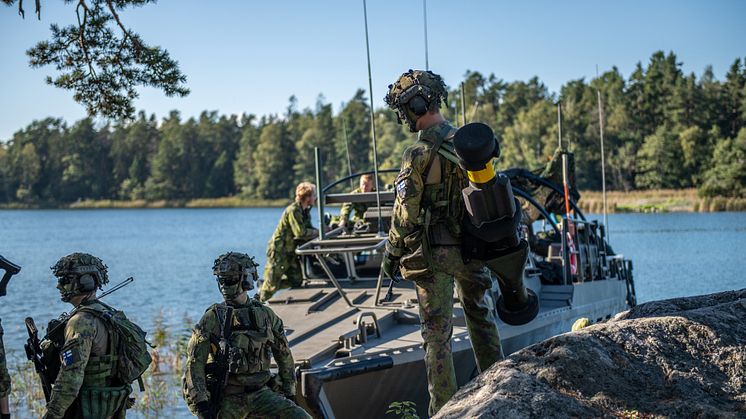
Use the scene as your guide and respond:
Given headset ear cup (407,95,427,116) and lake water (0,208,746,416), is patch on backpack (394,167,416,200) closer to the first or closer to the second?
headset ear cup (407,95,427,116)

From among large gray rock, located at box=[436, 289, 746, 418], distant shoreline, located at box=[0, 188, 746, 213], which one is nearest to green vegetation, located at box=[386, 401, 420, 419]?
large gray rock, located at box=[436, 289, 746, 418]

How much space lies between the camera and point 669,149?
75.3 meters

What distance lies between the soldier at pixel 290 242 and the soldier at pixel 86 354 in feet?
16.2

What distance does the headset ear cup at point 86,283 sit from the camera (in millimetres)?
5891

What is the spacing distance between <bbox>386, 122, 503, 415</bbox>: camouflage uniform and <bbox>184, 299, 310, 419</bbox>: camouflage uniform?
2.86 ft

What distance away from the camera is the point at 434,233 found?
639 centimetres

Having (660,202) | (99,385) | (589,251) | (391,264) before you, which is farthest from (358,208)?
(660,202)

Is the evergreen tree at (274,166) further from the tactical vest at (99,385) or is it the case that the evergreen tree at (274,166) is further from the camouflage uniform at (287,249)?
the tactical vest at (99,385)

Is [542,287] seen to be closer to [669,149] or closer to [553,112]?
[669,149]

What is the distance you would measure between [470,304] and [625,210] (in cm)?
5815

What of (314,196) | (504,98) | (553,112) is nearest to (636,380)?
(314,196)

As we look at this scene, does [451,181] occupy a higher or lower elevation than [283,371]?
higher

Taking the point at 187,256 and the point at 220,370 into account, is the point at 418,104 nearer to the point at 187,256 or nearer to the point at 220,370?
the point at 220,370

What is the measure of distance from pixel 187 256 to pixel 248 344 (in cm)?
3872
